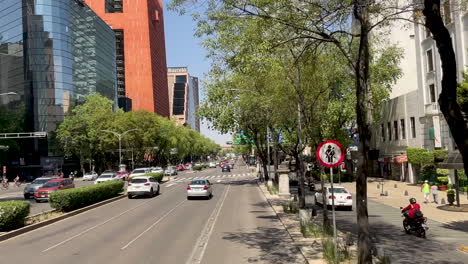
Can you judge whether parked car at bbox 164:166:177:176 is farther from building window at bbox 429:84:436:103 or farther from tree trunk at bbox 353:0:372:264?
tree trunk at bbox 353:0:372:264

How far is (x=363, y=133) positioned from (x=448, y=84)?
3.50 m

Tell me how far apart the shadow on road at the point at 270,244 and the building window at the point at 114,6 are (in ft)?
469

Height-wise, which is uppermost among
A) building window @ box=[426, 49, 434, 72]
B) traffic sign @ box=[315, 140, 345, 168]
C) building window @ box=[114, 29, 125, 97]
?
building window @ box=[114, 29, 125, 97]

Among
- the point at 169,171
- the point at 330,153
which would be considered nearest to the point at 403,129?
the point at 330,153

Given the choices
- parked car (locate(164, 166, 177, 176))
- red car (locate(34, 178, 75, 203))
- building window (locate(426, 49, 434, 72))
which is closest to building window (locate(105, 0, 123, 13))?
parked car (locate(164, 166, 177, 176))

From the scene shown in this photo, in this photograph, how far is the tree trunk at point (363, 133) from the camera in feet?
30.9

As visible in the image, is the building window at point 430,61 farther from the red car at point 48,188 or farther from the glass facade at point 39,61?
the glass facade at point 39,61

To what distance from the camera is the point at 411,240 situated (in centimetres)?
1476

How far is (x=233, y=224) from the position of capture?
58.9 ft

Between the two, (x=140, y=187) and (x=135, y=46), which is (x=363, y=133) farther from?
(x=135, y=46)

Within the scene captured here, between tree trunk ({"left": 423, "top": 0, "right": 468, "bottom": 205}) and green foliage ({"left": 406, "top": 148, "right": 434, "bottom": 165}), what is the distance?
32.4 metres

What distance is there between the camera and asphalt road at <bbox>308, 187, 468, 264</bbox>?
1175cm

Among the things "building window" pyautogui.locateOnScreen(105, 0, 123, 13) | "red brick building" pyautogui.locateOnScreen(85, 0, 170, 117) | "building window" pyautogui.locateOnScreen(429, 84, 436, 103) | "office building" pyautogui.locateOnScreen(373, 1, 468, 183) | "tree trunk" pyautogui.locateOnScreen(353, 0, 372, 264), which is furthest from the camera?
"building window" pyautogui.locateOnScreen(105, 0, 123, 13)

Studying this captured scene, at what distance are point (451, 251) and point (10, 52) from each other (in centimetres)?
8541
